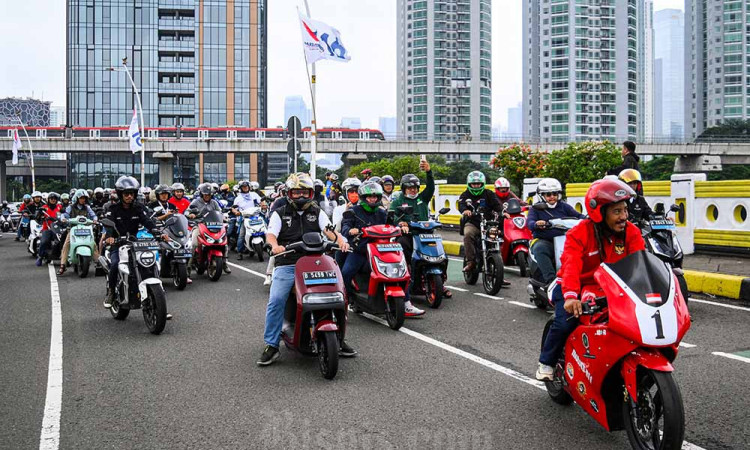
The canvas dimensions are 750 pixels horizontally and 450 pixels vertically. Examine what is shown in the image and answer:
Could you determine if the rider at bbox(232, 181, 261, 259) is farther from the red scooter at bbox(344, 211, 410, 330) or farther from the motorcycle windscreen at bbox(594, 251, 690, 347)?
the motorcycle windscreen at bbox(594, 251, 690, 347)

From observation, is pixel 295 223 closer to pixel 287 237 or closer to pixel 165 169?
pixel 287 237

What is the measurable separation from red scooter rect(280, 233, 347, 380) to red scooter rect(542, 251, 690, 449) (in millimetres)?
2302

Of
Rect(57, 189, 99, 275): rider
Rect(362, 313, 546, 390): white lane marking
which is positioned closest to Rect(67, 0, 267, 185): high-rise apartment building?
Rect(57, 189, 99, 275): rider

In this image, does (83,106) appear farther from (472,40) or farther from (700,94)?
(700,94)

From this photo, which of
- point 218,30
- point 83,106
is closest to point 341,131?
point 218,30

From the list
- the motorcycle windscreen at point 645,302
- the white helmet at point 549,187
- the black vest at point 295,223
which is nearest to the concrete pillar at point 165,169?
the white helmet at point 549,187

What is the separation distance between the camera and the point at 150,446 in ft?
15.0

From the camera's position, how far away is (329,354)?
Answer: 6043 millimetres

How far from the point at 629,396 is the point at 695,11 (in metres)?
177

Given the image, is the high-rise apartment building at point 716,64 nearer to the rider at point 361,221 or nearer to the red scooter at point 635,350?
the rider at point 361,221

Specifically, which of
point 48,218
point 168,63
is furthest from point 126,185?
point 168,63

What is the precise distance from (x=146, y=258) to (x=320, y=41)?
11849 mm

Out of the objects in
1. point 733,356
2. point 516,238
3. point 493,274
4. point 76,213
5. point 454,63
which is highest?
point 454,63

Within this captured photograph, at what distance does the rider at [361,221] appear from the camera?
8898 mm
